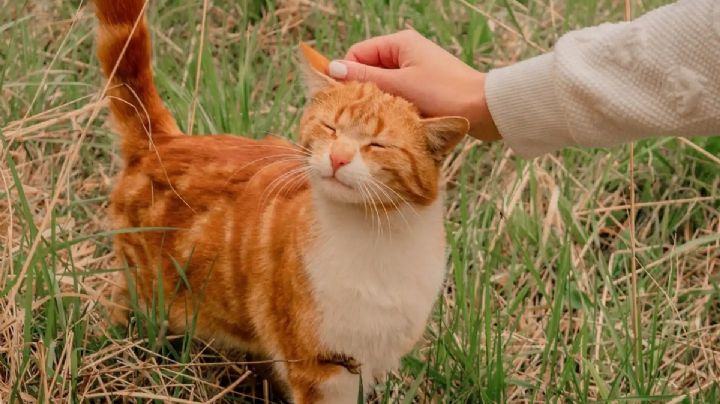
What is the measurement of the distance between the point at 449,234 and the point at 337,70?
59 cm

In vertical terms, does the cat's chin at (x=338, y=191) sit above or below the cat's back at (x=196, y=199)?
above

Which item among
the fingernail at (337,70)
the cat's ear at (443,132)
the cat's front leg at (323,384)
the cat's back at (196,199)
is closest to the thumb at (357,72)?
the fingernail at (337,70)

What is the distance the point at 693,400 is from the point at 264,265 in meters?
0.84

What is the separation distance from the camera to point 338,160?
1576 mm

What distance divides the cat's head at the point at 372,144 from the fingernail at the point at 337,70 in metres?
0.02

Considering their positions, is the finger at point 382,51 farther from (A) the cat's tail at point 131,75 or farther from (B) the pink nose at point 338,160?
(A) the cat's tail at point 131,75

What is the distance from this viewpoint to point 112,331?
197 centimetres

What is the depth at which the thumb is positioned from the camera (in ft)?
5.58

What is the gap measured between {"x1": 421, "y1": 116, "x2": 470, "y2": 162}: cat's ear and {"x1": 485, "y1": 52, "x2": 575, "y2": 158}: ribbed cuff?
0.34 ft

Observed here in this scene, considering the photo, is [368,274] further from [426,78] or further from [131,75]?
[131,75]

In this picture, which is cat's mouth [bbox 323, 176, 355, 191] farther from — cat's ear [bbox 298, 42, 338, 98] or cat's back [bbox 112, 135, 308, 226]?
cat's back [bbox 112, 135, 308, 226]

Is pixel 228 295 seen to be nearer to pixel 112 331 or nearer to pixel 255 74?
pixel 112 331

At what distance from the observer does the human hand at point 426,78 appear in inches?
66.1

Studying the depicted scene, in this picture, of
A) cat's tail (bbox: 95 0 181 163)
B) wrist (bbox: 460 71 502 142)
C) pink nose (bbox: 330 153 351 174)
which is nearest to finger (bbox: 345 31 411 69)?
wrist (bbox: 460 71 502 142)
